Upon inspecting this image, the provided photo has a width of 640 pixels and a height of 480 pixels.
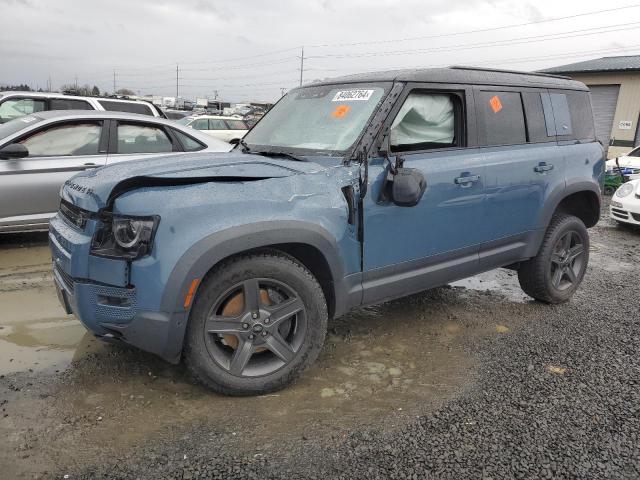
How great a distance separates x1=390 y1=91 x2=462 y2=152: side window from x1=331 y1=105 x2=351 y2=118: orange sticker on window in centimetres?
35

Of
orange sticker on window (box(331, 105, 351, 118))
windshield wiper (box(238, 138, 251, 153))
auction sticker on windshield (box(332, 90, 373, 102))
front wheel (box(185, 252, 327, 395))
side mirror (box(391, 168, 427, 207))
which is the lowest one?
front wheel (box(185, 252, 327, 395))

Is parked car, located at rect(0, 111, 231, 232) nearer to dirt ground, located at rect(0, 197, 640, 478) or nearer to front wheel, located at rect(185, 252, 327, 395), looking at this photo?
dirt ground, located at rect(0, 197, 640, 478)

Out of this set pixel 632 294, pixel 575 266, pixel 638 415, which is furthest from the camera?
pixel 632 294

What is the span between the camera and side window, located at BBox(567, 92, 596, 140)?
4695mm

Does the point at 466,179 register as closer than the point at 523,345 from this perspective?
Yes

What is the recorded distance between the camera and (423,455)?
→ 2.53m

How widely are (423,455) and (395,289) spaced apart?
Answer: 3.93 feet

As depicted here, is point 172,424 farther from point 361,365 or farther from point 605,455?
point 605,455

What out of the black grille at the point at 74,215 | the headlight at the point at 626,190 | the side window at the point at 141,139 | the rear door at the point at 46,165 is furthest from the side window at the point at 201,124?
the black grille at the point at 74,215

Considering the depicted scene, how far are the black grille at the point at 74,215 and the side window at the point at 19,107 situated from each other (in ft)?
25.9

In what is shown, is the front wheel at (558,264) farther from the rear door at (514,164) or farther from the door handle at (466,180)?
the door handle at (466,180)

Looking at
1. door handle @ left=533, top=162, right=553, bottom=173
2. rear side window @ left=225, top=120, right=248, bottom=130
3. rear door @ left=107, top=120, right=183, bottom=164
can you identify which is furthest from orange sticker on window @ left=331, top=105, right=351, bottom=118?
rear side window @ left=225, top=120, right=248, bottom=130

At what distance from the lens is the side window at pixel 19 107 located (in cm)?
1001

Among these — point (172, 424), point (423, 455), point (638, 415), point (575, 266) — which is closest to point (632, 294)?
point (575, 266)
